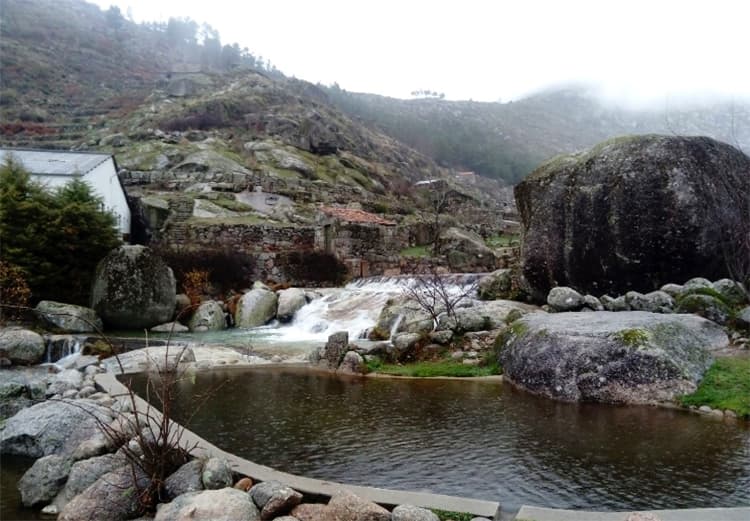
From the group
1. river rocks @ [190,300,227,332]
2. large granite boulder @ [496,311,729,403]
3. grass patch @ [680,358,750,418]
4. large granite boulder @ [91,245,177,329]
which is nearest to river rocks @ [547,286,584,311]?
large granite boulder @ [496,311,729,403]

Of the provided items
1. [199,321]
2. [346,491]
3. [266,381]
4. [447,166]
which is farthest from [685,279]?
[447,166]

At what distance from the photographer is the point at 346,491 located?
172 inches

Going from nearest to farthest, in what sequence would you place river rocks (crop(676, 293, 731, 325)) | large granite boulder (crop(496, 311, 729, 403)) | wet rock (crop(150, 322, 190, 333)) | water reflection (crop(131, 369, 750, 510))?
1. water reflection (crop(131, 369, 750, 510))
2. large granite boulder (crop(496, 311, 729, 403))
3. river rocks (crop(676, 293, 731, 325))
4. wet rock (crop(150, 322, 190, 333))

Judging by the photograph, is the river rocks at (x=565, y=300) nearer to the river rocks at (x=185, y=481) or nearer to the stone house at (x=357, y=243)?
the river rocks at (x=185, y=481)

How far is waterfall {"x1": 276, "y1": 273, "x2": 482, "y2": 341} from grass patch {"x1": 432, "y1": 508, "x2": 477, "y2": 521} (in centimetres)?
1107

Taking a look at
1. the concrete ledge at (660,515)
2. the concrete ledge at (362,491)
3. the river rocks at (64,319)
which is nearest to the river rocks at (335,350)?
the concrete ledge at (362,491)

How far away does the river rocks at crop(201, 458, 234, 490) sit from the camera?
4883 millimetres

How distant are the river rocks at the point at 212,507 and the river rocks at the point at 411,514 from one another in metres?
1.18

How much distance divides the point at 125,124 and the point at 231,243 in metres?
37.3

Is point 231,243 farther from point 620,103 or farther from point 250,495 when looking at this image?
point 620,103

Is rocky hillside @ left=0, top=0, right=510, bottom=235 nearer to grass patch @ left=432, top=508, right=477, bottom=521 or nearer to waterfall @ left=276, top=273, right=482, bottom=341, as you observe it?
waterfall @ left=276, top=273, right=482, bottom=341

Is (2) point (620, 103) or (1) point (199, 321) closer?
(1) point (199, 321)

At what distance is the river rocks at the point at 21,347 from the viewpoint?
12.2m

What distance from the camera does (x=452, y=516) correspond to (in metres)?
4.14
